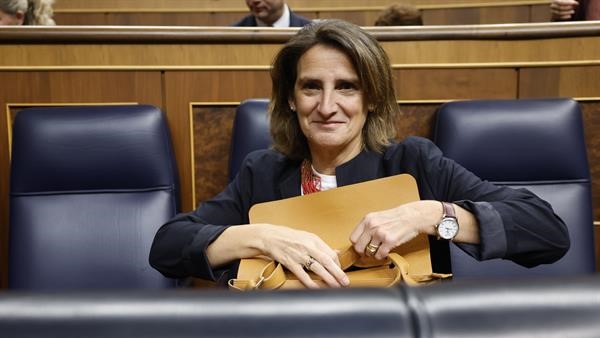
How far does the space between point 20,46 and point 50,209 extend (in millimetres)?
308

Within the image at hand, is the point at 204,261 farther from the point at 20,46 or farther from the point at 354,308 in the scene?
the point at 20,46

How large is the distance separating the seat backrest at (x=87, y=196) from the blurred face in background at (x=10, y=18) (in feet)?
1.38

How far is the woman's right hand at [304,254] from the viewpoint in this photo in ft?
1.67

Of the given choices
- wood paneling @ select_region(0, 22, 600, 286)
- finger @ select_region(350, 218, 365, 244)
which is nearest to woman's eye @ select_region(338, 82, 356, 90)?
finger @ select_region(350, 218, 365, 244)

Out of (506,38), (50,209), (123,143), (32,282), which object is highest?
(506,38)

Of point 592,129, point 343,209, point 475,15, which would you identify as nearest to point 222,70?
point 343,209

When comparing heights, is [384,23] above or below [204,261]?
above

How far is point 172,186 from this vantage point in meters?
0.95

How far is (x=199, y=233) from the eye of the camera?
63 cm

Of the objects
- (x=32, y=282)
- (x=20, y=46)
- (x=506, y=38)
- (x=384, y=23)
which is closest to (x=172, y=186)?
(x=32, y=282)

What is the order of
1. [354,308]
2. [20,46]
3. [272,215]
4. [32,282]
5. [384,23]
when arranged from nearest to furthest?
1. [354,308]
2. [272,215]
3. [32,282]
4. [20,46]
5. [384,23]

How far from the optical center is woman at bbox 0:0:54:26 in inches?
48.5

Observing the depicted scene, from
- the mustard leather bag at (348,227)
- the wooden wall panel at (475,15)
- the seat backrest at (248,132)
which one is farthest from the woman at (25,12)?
the wooden wall panel at (475,15)

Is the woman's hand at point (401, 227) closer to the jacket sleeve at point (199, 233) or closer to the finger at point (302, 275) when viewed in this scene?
the finger at point (302, 275)
